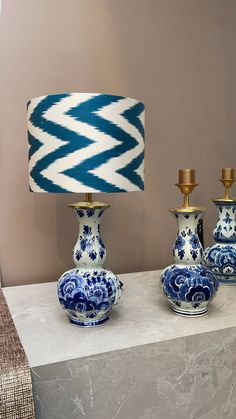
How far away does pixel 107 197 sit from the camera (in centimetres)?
128

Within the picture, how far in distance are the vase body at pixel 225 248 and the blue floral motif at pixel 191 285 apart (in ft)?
0.81

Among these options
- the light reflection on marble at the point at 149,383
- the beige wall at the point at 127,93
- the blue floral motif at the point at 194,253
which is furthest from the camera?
the beige wall at the point at 127,93

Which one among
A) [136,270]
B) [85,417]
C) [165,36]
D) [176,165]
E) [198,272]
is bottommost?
[85,417]

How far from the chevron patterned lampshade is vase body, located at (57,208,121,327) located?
0.14m

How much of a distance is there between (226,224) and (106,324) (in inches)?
21.1

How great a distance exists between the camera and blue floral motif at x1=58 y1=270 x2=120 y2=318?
2.61 ft

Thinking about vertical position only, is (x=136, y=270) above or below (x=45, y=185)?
below

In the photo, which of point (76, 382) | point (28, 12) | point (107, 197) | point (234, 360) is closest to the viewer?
point (76, 382)

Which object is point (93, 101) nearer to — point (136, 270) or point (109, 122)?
point (109, 122)

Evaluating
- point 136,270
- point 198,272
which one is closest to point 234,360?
point 198,272

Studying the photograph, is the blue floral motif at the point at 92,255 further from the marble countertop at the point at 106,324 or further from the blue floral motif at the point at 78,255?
the marble countertop at the point at 106,324

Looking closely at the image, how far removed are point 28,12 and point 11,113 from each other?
318 mm

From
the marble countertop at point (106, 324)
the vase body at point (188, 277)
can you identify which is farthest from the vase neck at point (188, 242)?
the marble countertop at point (106, 324)

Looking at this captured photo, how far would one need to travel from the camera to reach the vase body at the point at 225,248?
113cm
